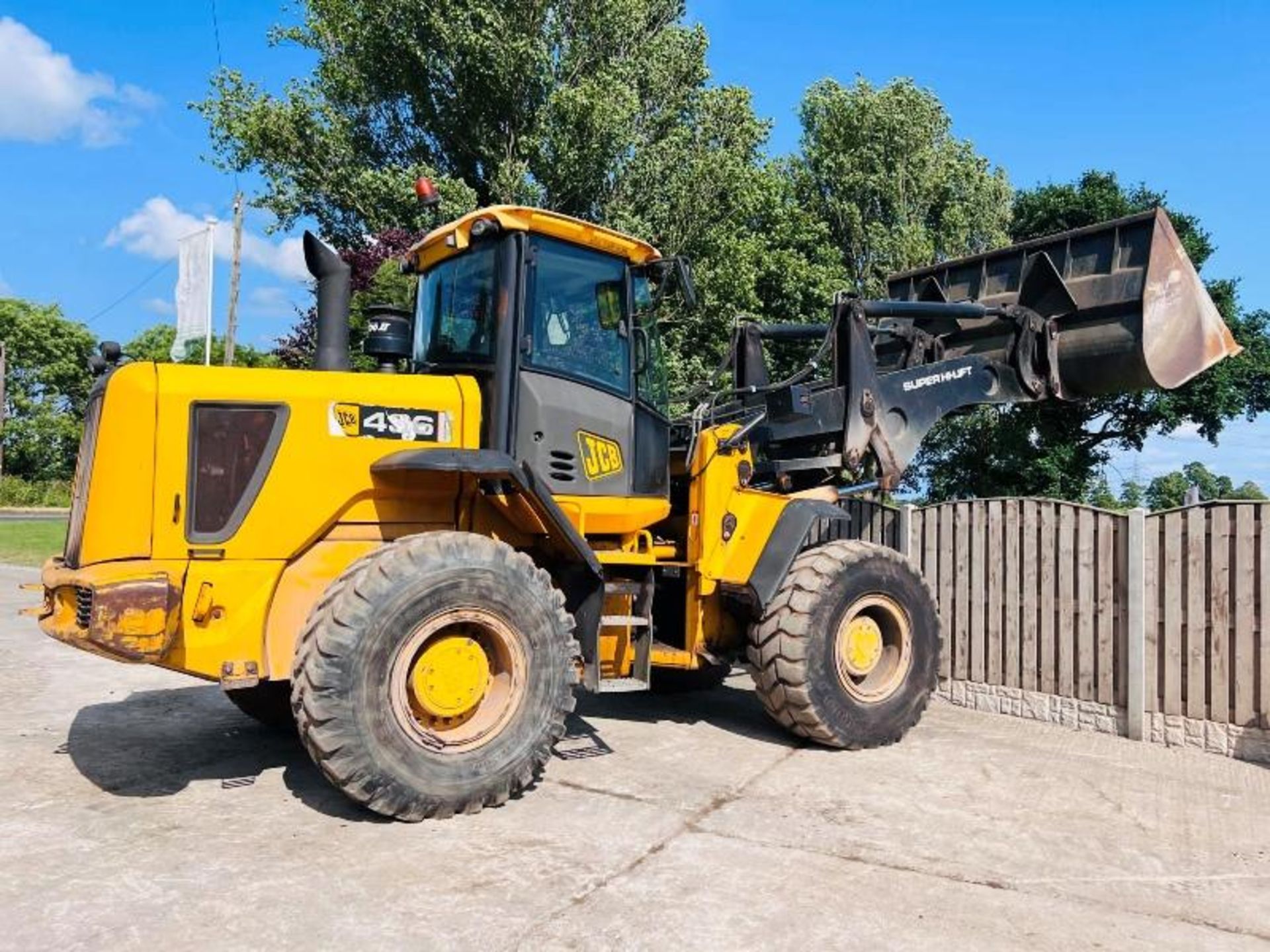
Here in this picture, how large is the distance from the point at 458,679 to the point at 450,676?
0.16ft

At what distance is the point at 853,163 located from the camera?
80.0 feet

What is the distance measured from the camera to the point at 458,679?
4938 millimetres

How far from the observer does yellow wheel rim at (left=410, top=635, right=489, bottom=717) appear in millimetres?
4832

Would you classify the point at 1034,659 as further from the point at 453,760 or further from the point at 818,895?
the point at 453,760

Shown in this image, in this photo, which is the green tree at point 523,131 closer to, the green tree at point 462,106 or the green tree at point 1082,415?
the green tree at point 462,106

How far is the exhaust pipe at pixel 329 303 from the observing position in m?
5.95

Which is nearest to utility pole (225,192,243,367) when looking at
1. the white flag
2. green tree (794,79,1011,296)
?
the white flag

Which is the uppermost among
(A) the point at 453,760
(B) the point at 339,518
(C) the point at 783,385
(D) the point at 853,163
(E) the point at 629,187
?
(D) the point at 853,163

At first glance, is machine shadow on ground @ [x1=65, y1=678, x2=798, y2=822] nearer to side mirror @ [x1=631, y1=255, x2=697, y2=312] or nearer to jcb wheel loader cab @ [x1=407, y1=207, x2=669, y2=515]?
jcb wheel loader cab @ [x1=407, y1=207, x2=669, y2=515]

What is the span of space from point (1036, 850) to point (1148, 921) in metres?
0.74

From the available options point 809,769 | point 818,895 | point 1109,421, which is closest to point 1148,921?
point 818,895

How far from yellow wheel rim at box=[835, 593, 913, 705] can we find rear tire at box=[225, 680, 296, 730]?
349 centimetres

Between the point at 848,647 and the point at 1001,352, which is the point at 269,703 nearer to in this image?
the point at 848,647

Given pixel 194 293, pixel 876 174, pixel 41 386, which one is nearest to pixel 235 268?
pixel 194 293
